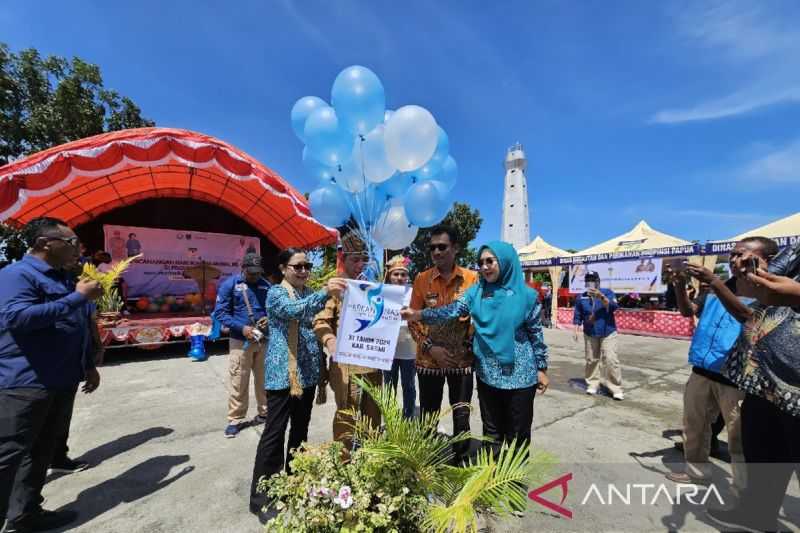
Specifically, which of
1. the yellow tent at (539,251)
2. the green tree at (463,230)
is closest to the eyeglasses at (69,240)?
the yellow tent at (539,251)

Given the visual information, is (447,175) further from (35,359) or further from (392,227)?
(35,359)

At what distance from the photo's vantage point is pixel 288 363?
92.3 inches

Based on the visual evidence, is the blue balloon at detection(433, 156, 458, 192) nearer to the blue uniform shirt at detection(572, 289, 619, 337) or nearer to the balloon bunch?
the balloon bunch

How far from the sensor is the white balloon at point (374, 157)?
11.2 feet

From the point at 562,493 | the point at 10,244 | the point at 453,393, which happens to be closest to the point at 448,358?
the point at 453,393

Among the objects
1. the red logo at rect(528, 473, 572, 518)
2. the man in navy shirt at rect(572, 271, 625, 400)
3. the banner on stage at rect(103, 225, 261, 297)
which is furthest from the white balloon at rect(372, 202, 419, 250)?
the banner on stage at rect(103, 225, 261, 297)

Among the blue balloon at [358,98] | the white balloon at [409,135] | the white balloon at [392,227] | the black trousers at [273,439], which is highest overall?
the blue balloon at [358,98]

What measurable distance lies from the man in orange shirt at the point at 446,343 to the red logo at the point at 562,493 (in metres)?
0.54

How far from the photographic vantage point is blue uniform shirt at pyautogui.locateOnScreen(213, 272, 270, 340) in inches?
149

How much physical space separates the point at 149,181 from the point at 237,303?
7.71 metres

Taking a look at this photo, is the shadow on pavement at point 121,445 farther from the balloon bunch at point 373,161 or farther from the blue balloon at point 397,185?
the blue balloon at point 397,185

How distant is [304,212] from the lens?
29.5 feet

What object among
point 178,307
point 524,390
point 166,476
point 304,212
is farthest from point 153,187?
point 524,390

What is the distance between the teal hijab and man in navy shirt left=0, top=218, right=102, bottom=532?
2358mm
